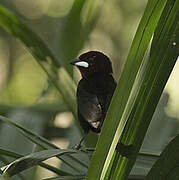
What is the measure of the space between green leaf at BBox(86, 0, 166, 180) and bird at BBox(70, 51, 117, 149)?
708mm

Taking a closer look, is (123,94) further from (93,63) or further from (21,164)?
(93,63)

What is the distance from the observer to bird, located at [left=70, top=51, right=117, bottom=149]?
1.50m

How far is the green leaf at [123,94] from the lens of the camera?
0.77 m

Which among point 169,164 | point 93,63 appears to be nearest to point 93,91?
point 93,63

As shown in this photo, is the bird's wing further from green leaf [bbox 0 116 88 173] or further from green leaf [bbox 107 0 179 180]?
green leaf [bbox 107 0 179 180]

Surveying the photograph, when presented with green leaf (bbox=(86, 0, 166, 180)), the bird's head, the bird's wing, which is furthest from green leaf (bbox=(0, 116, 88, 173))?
the bird's head

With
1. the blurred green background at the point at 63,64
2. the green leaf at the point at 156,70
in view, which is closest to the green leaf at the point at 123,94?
the green leaf at the point at 156,70

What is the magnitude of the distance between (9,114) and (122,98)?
102 centimetres

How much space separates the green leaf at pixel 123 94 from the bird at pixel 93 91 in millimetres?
708

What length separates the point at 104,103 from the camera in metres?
1.51

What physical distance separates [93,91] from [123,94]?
855mm

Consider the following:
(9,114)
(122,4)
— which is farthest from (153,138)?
(122,4)

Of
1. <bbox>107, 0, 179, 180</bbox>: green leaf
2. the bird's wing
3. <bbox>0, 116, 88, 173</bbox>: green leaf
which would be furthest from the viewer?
the bird's wing

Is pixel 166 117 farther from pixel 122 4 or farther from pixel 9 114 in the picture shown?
pixel 122 4
